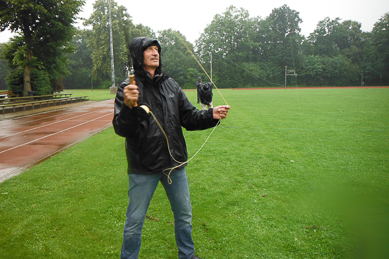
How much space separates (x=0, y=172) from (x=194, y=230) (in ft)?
16.1

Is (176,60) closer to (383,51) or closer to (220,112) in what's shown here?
(220,112)

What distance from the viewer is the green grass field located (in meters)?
Answer: 2.82

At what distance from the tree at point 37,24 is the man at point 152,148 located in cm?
1903

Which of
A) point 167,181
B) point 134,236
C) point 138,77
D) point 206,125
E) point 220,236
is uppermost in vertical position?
point 138,77

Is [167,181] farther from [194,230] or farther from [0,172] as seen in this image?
[0,172]

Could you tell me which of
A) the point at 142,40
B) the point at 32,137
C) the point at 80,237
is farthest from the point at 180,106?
the point at 32,137

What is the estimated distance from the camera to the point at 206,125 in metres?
2.38

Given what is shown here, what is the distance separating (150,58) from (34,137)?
8632 mm

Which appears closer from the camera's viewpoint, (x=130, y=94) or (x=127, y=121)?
(x=130, y=94)

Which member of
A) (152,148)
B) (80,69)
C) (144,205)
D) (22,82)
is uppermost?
(80,69)

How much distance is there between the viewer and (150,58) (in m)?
2.17

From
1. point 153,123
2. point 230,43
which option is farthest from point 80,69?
point 153,123

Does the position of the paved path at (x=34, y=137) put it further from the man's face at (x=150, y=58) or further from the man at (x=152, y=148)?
the man's face at (x=150, y=58)

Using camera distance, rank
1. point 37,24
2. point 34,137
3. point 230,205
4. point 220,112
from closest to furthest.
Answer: point 220,112 → point 230,205 → point 34,137 → point 37,24
